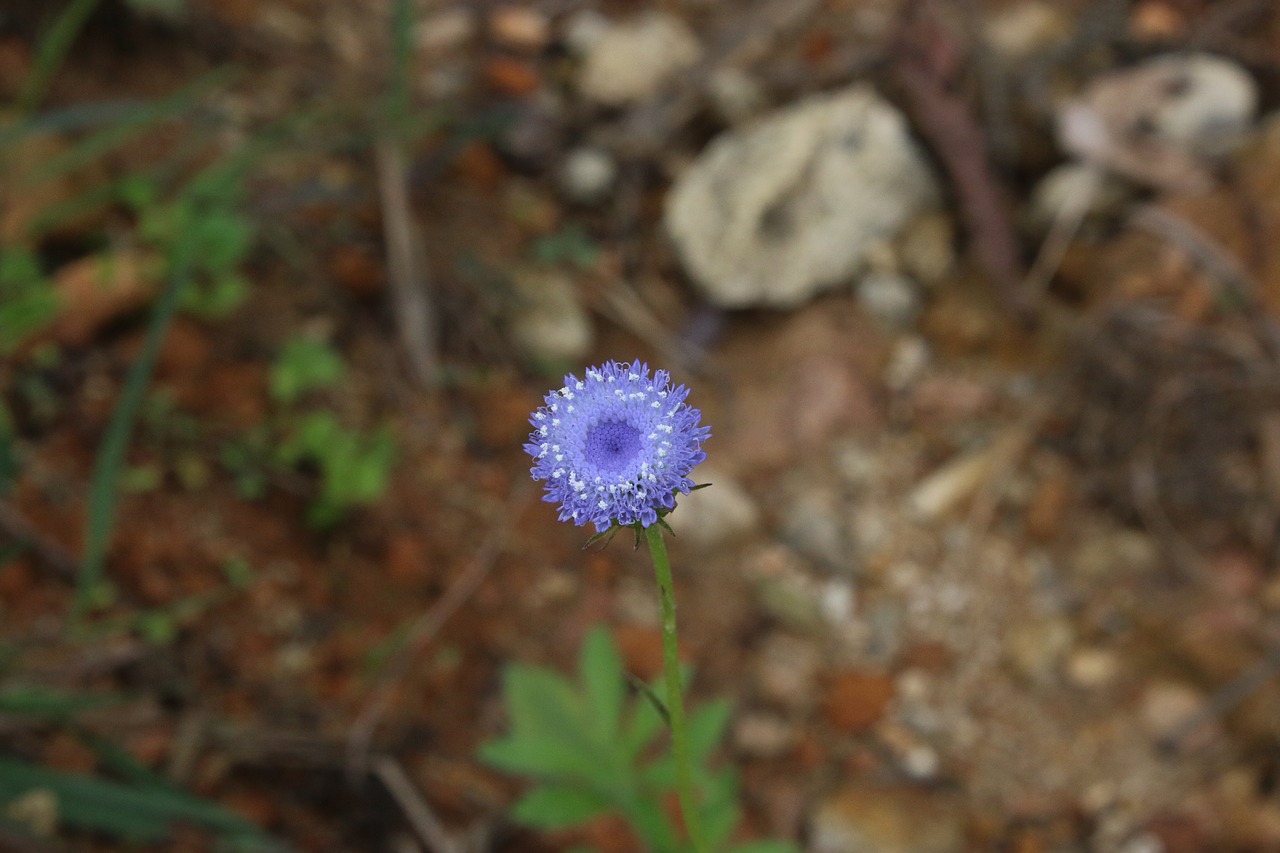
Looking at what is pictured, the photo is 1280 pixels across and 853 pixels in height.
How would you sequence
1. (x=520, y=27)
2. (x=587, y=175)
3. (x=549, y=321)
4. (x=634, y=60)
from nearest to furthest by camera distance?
(x=549, y=321) < (x=587, y=175) < (x=634, y=60) < (x=520, y=27)

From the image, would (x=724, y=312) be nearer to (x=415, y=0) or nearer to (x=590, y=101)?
(x=590, y=101)

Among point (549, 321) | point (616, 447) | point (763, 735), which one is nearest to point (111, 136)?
point (549, 321)

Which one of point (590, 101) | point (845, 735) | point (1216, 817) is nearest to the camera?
point (1216, 817)

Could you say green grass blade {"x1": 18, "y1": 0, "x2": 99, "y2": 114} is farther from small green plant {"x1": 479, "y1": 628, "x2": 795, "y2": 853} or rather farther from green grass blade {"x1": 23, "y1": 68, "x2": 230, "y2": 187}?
small green plant {"x1": 479, "y1": 628, "x2": 795, "y2": 853}

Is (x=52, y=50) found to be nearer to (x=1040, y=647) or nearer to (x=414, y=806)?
(x=414, y=806)

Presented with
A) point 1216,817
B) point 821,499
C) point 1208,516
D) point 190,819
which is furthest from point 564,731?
point 1208,516

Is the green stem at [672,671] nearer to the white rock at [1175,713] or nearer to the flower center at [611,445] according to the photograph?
the flower center at [611,445]
